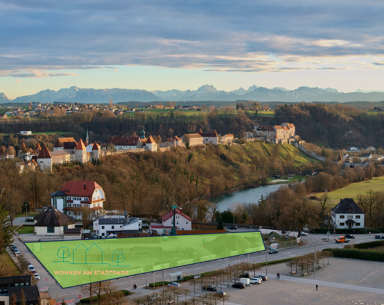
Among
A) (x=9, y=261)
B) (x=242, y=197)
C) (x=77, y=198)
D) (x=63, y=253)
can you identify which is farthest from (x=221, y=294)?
(x=242, y=197)

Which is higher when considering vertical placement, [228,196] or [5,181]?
[5,181]

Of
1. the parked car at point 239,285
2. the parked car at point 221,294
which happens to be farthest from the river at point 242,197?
the parked car at point 221,294

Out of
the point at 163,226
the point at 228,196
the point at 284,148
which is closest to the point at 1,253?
the point at 163,226

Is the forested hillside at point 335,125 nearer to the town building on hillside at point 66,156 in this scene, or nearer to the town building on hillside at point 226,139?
the town building on hillside at point 226,139

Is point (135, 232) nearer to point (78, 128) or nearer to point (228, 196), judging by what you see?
point (228, 196)

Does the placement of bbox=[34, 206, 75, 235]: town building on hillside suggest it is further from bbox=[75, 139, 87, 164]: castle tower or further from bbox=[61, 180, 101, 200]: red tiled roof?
bbox=[75, 139, 87, 164]: castle tower

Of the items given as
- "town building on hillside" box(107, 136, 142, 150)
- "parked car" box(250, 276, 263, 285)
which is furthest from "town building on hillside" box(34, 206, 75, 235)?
"town building on hillside" box(107, 136, 142, 150)

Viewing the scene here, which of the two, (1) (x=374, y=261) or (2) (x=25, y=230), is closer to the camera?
(1) (x=374, y=261)
